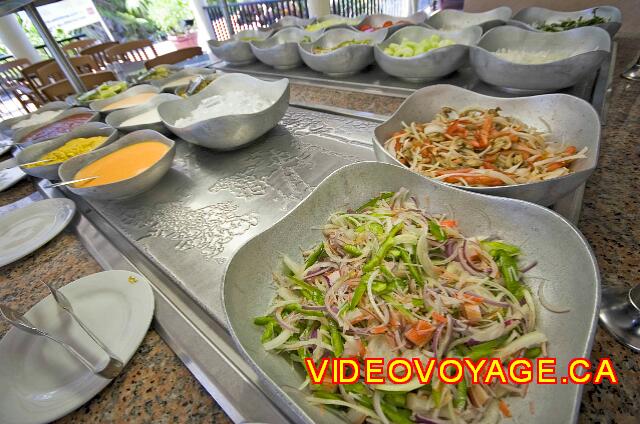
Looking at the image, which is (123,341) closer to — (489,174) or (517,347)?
(517,347)

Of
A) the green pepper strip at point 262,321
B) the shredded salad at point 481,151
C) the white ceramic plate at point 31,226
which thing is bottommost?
the white ceramic plate at point 31,226

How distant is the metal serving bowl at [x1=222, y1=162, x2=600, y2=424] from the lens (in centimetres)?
47

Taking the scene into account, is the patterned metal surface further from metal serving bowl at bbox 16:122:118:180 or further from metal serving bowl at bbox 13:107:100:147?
metal serving bowl at bbox 13:107:100:147

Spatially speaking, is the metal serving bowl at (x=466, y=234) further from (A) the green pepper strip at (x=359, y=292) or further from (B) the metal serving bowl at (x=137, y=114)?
(B) the metal serving bowl at (x=137, y=114)

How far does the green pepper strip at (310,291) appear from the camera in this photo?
2.14 ft

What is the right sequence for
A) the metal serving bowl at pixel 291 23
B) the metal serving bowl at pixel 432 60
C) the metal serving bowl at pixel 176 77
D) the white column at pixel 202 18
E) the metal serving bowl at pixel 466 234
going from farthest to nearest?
the white column at pixel 202 18 → the metal serving bowl at pixel 291 23 → the metal serving bowl at pixel 176 77 → the metal serving bowl at pixel 432 60 → the metal serving bowl at pixel 466 234

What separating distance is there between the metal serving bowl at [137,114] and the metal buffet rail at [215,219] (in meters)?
0.13

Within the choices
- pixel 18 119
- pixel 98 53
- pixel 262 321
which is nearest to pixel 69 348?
pixel 262 321

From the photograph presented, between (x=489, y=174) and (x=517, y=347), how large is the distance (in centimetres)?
45

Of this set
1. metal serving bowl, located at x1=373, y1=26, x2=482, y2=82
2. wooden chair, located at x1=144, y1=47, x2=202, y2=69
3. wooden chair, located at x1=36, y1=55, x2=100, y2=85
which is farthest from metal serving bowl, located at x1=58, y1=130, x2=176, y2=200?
wooden chair, located at x1=36, y1=55, x2=100, y2=85

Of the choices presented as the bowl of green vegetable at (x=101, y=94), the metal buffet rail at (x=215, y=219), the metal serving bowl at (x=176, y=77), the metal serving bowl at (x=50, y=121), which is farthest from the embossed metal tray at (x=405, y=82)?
the metal serving bowl at (x=50, y=121)

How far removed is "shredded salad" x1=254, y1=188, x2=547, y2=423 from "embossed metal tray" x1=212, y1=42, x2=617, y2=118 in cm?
103

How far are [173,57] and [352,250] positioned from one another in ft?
10.9

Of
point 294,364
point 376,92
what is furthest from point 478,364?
point 376,92
